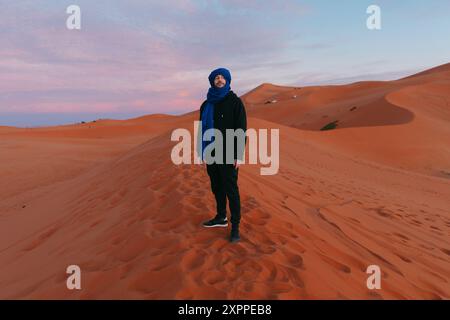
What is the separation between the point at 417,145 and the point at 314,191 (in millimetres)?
15305

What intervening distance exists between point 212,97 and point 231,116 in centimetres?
33

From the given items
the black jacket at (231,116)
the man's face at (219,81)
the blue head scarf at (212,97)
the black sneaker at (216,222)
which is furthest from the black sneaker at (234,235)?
the man's face at (219,81)

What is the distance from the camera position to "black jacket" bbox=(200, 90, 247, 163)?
3.84m

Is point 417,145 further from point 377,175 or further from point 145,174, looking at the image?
point 145,174

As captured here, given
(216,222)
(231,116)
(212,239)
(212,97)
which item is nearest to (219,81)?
(212,97)

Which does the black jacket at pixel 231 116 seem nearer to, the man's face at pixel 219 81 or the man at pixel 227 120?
the man at pixel 227 120

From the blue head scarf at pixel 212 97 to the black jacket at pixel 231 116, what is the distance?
0.06 metres

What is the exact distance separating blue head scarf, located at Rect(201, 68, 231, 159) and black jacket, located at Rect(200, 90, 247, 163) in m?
0.06

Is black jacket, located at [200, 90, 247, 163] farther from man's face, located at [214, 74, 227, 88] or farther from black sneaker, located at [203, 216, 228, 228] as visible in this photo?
black sneaker, located at [203, 216, 228, 228]

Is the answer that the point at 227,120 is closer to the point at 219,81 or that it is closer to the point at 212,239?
the point at 219,81

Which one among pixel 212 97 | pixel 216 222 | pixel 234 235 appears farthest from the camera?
pixel 216 222

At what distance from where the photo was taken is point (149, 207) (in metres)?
4.92

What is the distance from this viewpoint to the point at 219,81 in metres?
3.85
